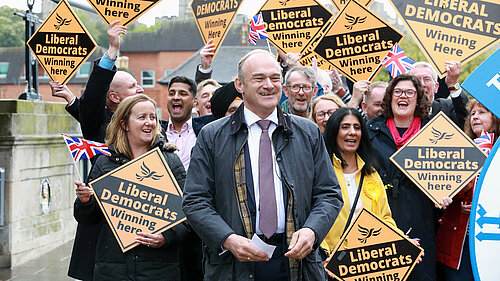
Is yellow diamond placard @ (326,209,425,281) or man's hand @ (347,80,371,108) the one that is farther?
man's hand @ (347,80,371,108)

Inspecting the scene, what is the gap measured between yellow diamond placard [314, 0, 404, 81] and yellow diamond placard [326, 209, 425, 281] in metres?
2.28

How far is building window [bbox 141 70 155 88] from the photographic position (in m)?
69.3

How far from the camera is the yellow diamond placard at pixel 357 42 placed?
6461 millimetres

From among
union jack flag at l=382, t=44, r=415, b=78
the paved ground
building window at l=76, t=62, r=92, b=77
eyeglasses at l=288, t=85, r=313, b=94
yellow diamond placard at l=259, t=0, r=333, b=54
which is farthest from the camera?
building window at l=76, t=62, r=92, b=77

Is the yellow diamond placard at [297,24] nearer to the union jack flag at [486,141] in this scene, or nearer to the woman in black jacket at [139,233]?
the union jack flag at [486,141]

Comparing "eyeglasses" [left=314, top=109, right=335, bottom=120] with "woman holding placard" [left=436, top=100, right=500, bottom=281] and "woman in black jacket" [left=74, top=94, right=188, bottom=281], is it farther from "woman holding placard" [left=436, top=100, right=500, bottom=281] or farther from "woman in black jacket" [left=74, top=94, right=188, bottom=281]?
"woman in black jacket" [left=74, top=94, right=188, bottom=281]

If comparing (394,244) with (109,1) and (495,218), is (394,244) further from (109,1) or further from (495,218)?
(109,1)

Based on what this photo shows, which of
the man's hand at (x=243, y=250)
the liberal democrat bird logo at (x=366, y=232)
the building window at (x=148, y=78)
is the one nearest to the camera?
the man's hand at (x=243, y=250)

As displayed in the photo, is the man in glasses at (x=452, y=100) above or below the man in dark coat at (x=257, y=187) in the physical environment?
above

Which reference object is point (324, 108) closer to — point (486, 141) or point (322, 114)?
point (322, 114)

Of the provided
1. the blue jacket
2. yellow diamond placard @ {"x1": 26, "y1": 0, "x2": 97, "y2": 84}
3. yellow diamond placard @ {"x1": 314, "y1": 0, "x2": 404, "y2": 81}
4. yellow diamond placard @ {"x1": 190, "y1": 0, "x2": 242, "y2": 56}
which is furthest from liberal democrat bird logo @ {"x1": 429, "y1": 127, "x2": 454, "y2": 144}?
yellow diamond placard @ {"x1": 26, "y1": 0, "x2": 97, "y2": 84}

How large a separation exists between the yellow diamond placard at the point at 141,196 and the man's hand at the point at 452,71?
2.65 meters

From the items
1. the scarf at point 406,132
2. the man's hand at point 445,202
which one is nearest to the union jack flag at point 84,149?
the scarf at point 406,132

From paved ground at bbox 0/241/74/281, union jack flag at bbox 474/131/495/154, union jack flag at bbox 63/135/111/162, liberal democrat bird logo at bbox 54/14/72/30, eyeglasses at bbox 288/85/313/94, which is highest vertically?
liberal democrat bird logo at bbox 54/14/72/30
